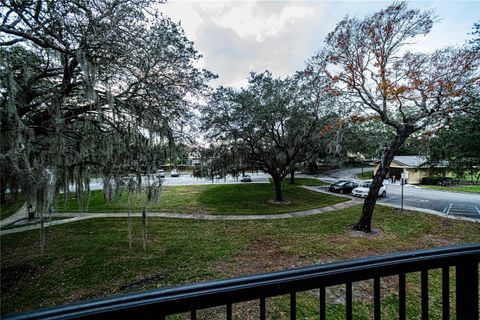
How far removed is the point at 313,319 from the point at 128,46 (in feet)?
18.2

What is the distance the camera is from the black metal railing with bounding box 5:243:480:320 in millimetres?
709

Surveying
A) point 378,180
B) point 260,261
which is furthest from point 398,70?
point 260,261

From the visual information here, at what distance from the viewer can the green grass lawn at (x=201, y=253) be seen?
4008mm

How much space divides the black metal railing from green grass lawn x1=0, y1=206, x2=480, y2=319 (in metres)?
2.83

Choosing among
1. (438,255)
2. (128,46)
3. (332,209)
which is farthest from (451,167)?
(128,46)

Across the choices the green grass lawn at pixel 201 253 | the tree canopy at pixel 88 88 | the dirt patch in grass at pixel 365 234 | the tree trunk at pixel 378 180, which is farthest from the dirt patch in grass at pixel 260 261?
the tree trunk at pixel 378 180

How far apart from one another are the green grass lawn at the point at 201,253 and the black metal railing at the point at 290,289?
2.83m

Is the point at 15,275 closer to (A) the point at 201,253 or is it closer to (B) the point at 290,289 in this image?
(A) the point at 201,253

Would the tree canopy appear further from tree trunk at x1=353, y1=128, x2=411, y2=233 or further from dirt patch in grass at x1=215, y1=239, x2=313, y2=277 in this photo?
tree trunk at x1=353, y1=128, x2=411, y2=233

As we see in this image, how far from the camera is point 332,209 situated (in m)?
11.1

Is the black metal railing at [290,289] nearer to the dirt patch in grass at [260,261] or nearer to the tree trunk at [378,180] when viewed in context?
the dirt patch in grass at [260,261]

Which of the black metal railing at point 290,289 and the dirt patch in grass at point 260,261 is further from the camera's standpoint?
the dirt patch in grass at point 260,261

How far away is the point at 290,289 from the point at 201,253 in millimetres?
5449

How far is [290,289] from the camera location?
0.88m
